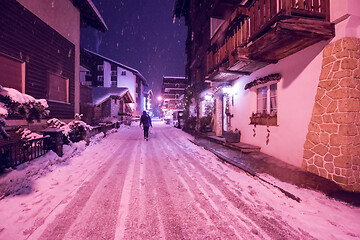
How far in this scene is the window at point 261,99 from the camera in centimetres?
754

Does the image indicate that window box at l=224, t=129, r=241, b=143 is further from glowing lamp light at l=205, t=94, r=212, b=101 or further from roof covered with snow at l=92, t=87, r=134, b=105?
roof covered with snow at l=92, t=87, r=134, b=105

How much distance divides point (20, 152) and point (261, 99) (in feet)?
28.0

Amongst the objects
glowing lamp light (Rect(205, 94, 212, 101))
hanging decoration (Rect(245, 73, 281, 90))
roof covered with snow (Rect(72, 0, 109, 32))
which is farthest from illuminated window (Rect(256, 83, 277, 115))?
roof covered with snow (Rect(72, 0, 109, 32))

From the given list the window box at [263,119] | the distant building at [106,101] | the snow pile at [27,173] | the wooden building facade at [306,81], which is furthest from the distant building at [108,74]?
the wooden building facade at [306,81]

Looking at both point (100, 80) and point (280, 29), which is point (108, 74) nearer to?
point (100, 80)

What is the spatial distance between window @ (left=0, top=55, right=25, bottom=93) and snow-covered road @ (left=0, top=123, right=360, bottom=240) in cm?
480

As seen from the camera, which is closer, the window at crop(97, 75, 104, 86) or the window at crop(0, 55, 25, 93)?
the window at crop(0, 55, 25, 93)

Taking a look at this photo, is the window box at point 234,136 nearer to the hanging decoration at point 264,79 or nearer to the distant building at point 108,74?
the hanging decoration at point 264,79

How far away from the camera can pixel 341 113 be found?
13.8 feet

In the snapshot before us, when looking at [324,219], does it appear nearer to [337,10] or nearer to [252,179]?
[252,179]

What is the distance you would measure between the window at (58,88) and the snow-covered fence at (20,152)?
5.37 metres

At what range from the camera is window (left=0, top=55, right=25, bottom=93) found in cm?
713

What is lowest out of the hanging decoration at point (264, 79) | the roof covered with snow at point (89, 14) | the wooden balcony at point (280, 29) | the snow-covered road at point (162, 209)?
the snow-covered road at point (162, 209)

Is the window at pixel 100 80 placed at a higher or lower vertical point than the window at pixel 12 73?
higher
